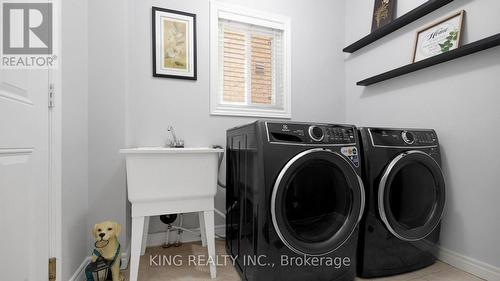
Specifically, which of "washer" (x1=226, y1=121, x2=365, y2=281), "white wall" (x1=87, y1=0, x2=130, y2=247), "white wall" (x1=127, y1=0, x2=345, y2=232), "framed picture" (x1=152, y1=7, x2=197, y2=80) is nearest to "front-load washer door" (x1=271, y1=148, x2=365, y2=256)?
"washer" (x1=226, y1=121, x2=365, y2=281)

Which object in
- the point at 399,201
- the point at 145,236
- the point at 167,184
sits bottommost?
the point at 145,236

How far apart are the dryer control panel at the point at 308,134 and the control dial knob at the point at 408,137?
0.39 metres

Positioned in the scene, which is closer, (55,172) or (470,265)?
(55,172)

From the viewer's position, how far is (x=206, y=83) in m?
1.94

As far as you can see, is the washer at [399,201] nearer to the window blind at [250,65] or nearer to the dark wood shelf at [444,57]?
the dark wood shelf at [444,57]

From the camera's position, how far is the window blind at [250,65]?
2.06m

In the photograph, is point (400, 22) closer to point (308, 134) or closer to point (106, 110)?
point (308, 134)

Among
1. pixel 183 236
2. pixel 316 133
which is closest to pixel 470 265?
pixel 316 133

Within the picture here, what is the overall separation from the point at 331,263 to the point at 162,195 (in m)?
0.98

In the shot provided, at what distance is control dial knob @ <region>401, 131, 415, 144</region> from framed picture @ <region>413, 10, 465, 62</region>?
628 millimetres

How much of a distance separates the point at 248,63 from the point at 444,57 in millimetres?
1463

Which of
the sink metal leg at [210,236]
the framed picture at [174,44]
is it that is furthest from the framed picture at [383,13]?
the sink metal leg at [210,236]

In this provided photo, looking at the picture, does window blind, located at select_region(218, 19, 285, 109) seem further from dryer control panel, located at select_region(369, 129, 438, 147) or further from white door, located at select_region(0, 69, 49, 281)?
white door, located at select_region(0, 69, 49, 281)

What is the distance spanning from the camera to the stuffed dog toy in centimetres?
118
